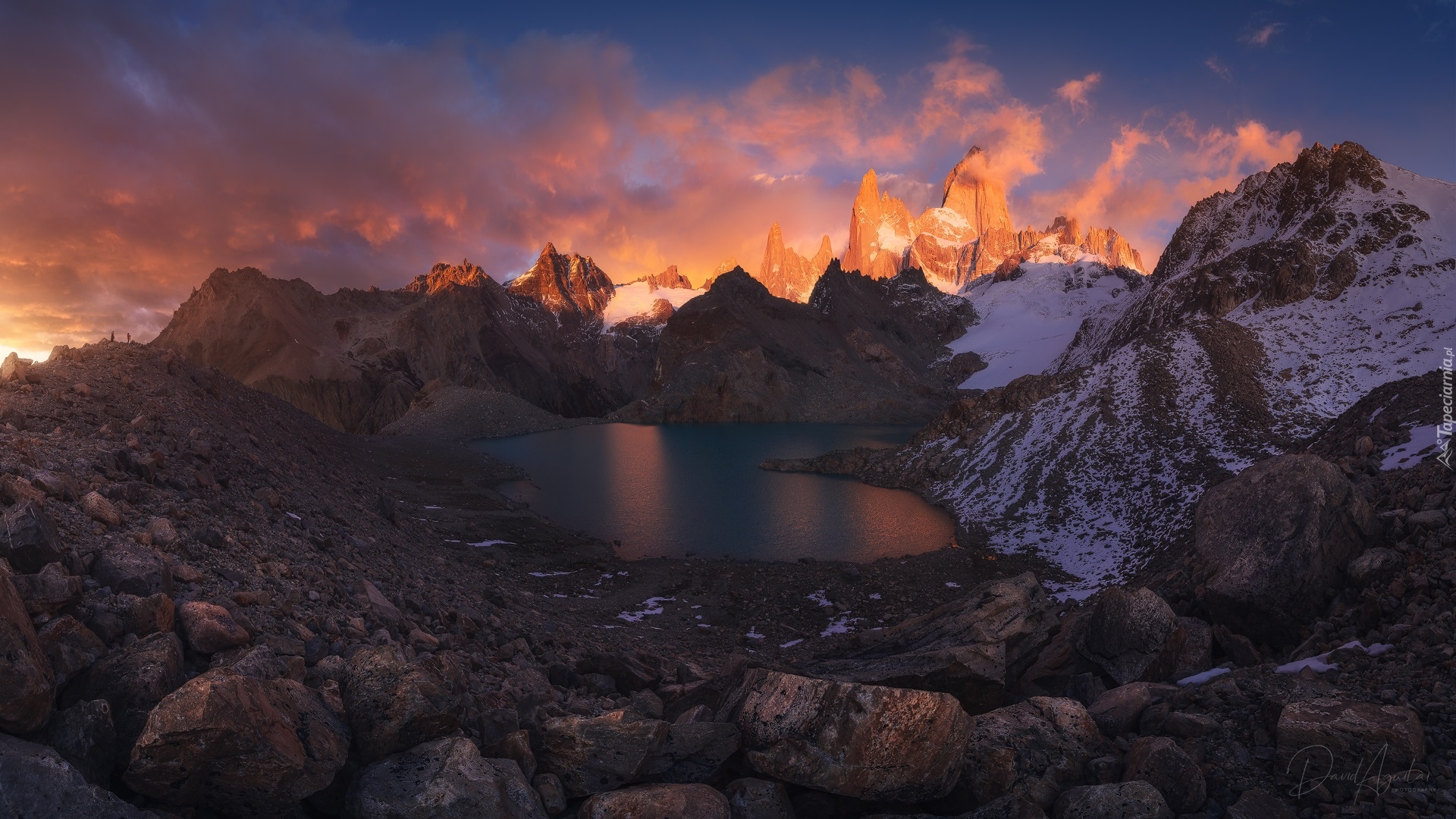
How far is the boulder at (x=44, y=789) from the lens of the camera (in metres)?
3.97

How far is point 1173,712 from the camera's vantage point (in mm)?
7211

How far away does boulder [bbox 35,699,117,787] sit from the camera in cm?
452

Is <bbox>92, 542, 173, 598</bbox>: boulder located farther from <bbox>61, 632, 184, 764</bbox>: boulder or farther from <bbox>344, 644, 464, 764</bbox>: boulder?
<bbox>344, 644, 464, 764</bbox>: boulder

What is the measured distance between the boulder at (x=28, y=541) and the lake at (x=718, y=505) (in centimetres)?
2714

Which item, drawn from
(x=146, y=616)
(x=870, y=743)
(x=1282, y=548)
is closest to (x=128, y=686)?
(x=146, y=616)

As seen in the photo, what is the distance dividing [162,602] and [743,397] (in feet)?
439

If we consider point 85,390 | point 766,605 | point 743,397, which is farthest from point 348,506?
point 743,397

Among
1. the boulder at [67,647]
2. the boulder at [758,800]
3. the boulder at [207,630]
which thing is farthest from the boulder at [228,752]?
the boulder at [758,800]

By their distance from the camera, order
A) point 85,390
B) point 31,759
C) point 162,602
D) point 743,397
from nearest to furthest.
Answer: point 31,759 < point 162,602 < point 85,390 < point 743,397

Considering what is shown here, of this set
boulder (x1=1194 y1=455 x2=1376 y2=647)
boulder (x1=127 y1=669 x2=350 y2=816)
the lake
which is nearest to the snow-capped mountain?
the lake

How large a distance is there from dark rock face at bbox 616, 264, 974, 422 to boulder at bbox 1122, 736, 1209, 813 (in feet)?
429

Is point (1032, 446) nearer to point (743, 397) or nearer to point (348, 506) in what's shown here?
point (348, 506)
